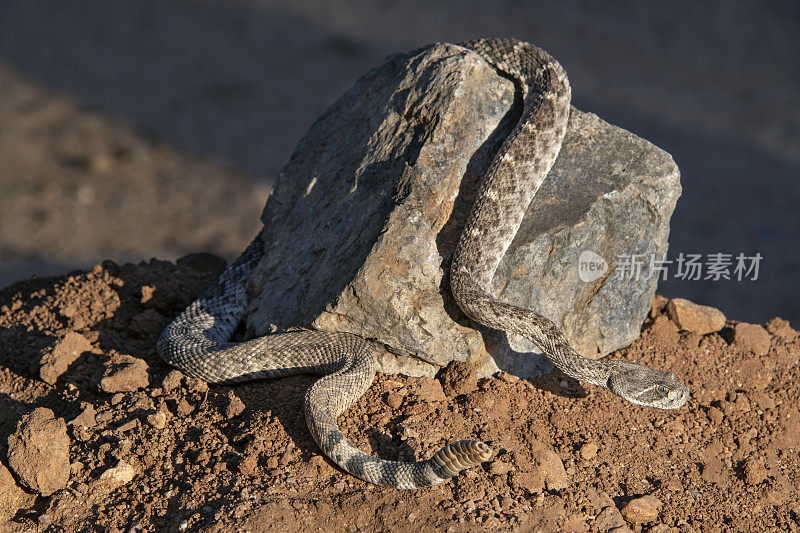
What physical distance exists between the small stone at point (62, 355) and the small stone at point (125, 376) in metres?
0.44

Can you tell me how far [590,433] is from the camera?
19.7 feet

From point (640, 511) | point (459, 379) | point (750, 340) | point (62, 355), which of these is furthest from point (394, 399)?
point (750, 340)

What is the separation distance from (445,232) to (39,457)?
3314 millimetres

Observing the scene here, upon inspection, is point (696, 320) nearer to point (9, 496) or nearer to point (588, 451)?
point (588, 451)

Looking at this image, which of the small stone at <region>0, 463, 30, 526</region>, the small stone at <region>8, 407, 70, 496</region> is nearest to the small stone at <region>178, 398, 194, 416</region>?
the small stone at <region>8, 407, 70, 496</region>

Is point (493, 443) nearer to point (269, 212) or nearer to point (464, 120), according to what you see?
point (464, 120)

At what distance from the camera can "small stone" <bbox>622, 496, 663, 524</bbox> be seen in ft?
17.7

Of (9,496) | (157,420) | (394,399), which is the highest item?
(394,399)

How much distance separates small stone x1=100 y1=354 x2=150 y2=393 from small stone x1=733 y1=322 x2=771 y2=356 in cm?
500

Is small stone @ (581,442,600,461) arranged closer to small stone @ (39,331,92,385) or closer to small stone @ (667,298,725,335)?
small stone @ (667,298,725,335)

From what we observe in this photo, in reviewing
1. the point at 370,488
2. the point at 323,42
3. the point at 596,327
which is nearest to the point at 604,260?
the point at 596,327

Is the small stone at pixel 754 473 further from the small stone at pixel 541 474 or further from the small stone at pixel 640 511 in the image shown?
the small stone at pixel 541 474

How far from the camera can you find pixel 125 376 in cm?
623

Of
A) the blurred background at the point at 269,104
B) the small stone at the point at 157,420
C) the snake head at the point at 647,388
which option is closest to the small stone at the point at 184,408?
the small stone at the point at 157,420
